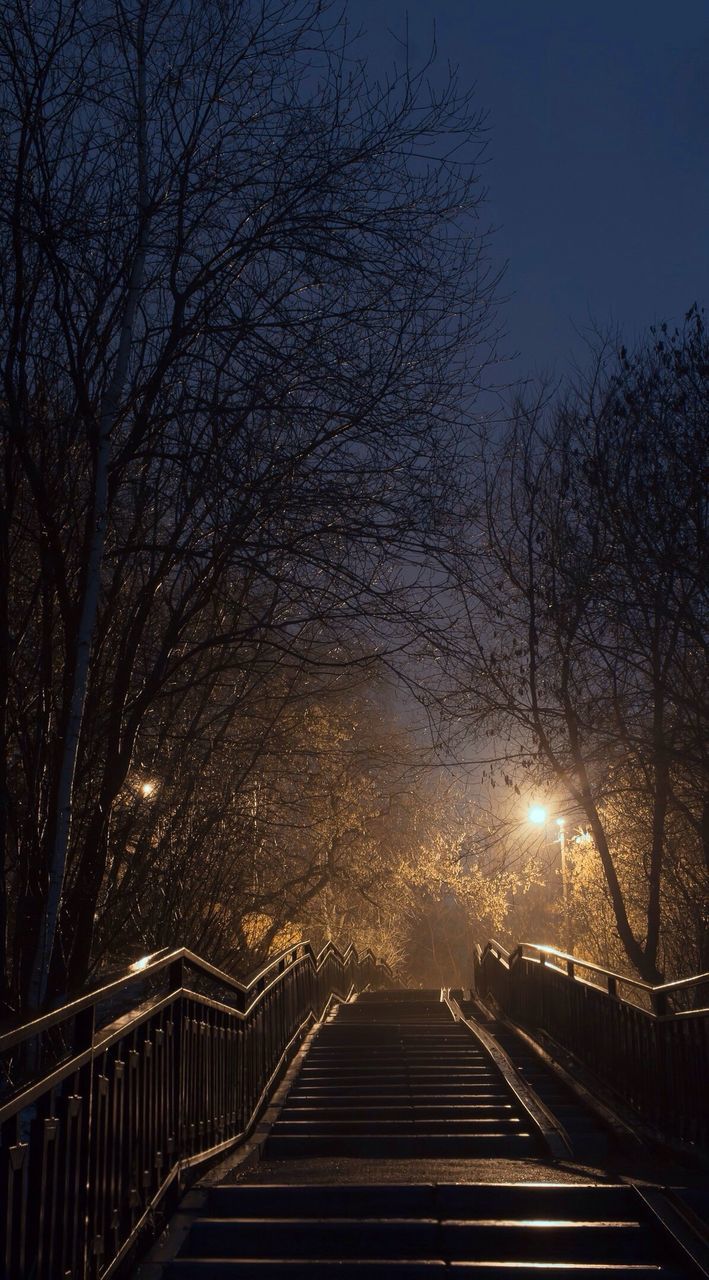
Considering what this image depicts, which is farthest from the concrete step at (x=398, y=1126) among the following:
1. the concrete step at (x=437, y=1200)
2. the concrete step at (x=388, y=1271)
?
the concrete step at (x=388, y=1271)

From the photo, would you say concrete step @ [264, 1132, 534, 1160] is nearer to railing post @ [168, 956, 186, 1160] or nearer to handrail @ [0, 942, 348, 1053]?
handrail @ [0, 942, 348, 1053]

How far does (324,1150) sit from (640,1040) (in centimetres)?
230

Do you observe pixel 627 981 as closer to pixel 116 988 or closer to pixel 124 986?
pixel 124 986

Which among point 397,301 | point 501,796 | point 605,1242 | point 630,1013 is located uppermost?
point 397,301

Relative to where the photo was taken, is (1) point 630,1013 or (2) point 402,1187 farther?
(1) point 630,1013

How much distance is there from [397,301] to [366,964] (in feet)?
A: 98.1

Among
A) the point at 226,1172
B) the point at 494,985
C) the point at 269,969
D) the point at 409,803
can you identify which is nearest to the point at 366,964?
the point at 409,803

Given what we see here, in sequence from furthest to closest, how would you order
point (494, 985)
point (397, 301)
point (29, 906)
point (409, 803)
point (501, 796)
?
point (409, 803) → point (494, 985) → point (501, 796) → point (397, 301) → point (29, 906)

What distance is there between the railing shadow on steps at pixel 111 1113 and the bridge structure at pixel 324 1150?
1 centimetres

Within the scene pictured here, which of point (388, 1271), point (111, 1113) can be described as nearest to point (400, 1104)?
point (388, 1271)

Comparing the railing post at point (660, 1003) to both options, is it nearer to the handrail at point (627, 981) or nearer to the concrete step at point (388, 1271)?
the handrail at point (627, 981)

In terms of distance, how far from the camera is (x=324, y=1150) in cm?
733

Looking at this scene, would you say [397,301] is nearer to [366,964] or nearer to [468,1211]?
[468,1211]

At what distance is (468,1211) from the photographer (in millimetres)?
5094
